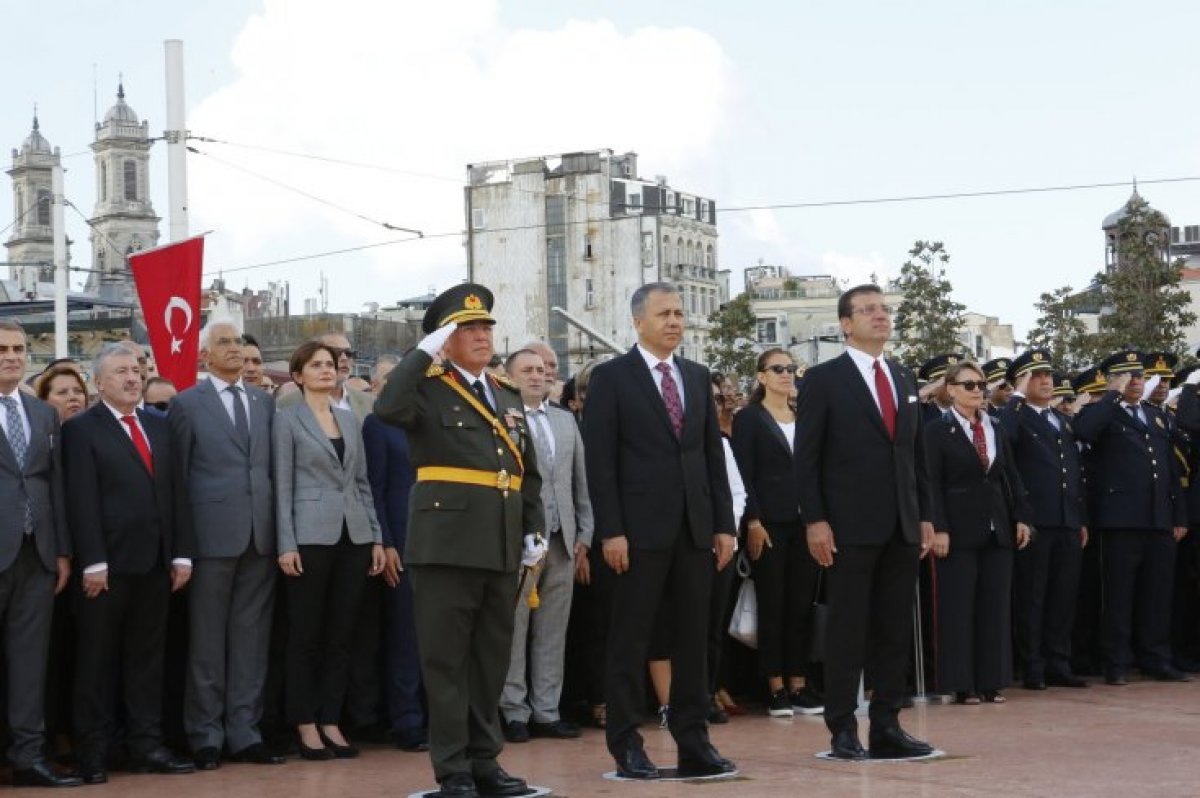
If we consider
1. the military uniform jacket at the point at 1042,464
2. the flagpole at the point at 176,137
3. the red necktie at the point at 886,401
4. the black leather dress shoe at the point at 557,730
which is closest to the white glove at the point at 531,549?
the red necktie at the point at 886,401

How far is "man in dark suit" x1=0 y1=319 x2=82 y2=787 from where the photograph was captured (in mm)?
8406

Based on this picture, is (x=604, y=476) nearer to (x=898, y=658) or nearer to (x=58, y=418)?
(x=898, y=658)

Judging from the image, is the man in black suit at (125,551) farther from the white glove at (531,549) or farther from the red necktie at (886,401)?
the red necktie at (886,401)

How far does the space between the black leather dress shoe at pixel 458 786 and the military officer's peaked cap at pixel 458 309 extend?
6.02ft

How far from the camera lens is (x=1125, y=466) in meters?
12.4

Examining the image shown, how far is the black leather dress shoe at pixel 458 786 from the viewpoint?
738cm

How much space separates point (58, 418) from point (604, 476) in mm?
2716

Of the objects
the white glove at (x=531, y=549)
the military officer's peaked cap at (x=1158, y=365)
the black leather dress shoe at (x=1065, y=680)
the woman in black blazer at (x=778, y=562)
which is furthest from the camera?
the military officer's peaked cap at (x=1158, y=365)

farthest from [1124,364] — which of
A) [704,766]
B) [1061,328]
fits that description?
[1061,328]

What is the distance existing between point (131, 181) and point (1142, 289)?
149122mm

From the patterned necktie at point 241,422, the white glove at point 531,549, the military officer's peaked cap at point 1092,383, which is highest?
the military officer's peaked cap at point 1092,383

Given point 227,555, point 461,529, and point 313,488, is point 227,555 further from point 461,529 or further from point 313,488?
point 461,529

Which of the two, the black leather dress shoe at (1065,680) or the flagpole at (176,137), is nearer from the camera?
the black leather dress shoe at (1065,680)

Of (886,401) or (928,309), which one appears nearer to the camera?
(886,401)
